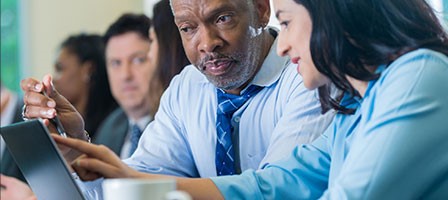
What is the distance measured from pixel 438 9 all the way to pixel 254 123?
49 centimetres

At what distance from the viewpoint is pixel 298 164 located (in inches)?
59.1

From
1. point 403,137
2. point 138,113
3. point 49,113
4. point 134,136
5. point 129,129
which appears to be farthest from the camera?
point 138,113

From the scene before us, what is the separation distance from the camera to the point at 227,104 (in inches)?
71.2

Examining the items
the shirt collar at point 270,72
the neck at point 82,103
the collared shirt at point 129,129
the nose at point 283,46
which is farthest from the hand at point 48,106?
the neck at point 82,103

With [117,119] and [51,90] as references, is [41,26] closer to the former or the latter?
[117,119]

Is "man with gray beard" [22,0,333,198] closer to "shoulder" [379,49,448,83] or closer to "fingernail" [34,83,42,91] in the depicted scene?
"fingernail" [34,83,42,91]

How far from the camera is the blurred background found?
16.6 ft

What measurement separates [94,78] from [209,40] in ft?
7.94

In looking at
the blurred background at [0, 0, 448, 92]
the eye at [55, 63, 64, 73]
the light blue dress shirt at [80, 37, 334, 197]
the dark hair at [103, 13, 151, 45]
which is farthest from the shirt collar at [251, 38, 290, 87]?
the blurred background at [0, 0, 448, 92]

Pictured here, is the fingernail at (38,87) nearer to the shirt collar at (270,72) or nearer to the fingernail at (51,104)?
the fingernail at (51,104)

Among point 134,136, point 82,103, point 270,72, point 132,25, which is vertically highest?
point 270,72

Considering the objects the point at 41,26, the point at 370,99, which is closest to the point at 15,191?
the point at 370,99

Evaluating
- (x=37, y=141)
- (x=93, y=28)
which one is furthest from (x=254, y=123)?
(x=93, y=28)

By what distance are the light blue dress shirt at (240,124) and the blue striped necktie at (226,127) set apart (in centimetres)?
1
